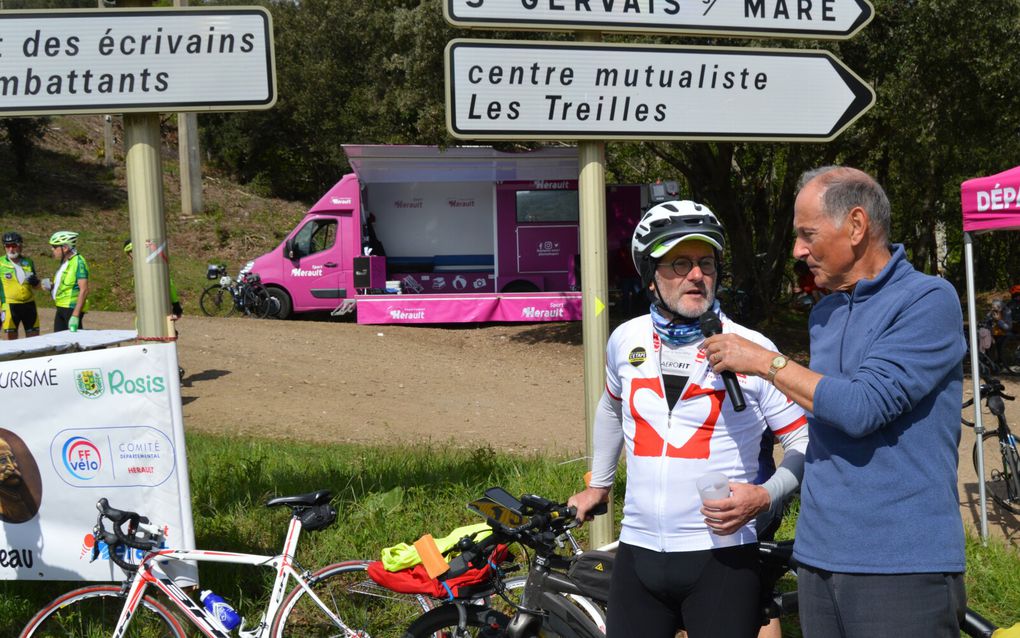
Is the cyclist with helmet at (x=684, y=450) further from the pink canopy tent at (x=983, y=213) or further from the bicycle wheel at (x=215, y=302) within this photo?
the bicycle wheel at (x=215, y=302)

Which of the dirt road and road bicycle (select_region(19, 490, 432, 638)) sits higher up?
road bicycle (select_region(19, 490, 432, 638))

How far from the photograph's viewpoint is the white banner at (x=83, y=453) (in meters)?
4.11

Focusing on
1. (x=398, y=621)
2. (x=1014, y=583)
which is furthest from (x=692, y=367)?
(x=1014, y=583)

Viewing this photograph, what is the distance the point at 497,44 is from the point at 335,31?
3741 cm

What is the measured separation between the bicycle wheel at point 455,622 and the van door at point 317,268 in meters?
17.0

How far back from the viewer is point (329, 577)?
153 inches

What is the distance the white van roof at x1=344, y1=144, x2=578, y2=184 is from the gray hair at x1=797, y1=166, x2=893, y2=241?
17585 millimetres

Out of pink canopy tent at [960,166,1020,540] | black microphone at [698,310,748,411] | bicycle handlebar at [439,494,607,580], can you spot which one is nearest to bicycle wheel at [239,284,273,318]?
pink canopy tent at [960,166,1020,540]

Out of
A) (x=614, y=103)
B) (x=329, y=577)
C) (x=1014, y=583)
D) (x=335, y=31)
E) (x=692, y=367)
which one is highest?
(x=335, y=31)

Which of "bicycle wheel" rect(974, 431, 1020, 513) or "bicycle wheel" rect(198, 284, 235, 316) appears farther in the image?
"bicycle wheel" rect(198, 284, 235, 316)

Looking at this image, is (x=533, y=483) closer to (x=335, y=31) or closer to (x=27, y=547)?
(x=27, y=547)

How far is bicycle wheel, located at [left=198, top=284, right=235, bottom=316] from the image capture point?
20625 millimetres

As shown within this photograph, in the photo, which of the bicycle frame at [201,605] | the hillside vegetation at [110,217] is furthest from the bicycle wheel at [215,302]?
the bicycle frame at [201,605]

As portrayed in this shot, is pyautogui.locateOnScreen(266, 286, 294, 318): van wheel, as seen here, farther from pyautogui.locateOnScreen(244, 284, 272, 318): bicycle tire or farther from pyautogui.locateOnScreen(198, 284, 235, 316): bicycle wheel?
pyautogui.locateOnScreen(198, 284, 235, 316): bicycle wheel
